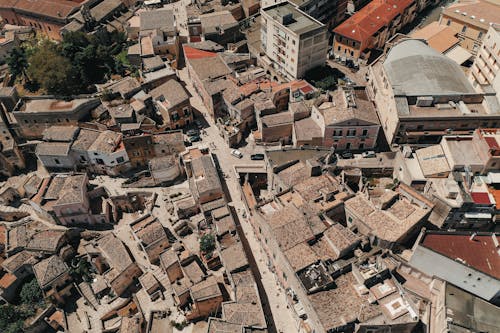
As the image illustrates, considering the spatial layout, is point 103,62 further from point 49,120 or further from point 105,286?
point 105,286

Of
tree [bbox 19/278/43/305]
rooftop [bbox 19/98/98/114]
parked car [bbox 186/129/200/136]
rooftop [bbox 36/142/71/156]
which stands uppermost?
rooftop [bbox 19/98/98/114]

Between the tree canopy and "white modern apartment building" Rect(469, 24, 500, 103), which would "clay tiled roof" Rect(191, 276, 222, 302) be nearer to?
the tree canopy

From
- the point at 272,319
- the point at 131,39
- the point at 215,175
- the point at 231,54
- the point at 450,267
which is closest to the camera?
the point at 450,267

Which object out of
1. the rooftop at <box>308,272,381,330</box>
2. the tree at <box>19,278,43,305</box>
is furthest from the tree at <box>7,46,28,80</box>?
the rooftop at <box>308,272,381,330</box>

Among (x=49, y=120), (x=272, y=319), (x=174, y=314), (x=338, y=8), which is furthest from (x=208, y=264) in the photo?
(x=338, y=8)

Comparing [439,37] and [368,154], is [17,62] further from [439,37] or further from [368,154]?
[439,37]

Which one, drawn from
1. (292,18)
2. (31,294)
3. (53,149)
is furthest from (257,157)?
(31,294)

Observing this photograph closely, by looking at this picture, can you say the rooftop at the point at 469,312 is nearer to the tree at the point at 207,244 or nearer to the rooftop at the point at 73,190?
the tree at the point at 207,244
